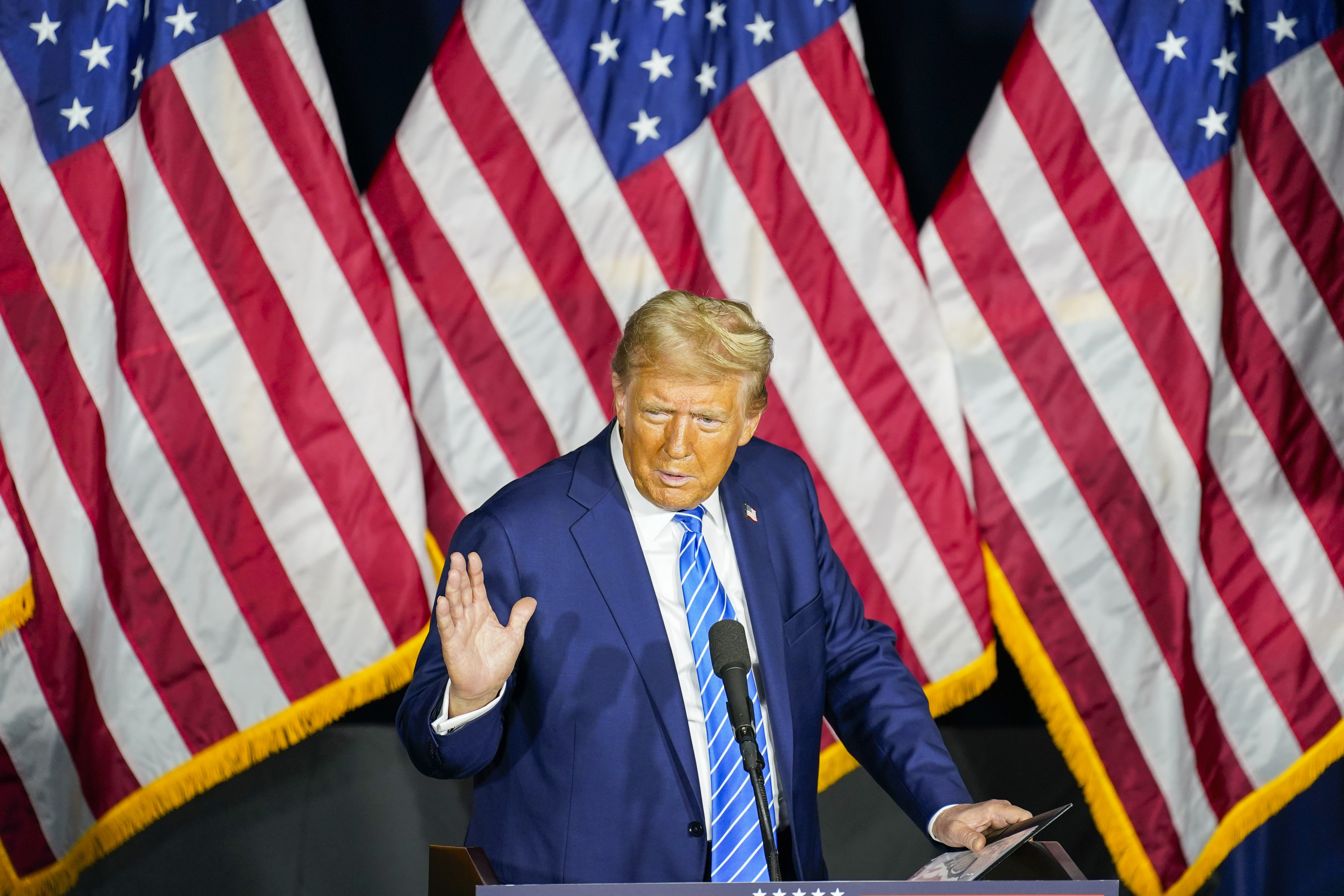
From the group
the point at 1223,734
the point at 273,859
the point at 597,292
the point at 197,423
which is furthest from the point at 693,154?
the point at 273,859

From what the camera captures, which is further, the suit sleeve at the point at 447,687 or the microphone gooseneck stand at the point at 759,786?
the suit sleeve at the point at 447,687

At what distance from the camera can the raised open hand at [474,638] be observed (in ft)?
4.90

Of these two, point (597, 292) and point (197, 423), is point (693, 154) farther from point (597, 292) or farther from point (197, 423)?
point (197, 423)

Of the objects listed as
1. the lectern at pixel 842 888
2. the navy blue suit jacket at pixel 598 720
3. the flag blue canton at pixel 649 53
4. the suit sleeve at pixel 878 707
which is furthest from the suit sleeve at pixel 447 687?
the flag blue canton at pixel 649 53

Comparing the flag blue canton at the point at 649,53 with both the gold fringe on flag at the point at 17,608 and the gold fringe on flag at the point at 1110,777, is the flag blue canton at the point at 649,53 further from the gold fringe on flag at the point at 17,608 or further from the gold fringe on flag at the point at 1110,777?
the gold fringe on flag at the point at 17,608

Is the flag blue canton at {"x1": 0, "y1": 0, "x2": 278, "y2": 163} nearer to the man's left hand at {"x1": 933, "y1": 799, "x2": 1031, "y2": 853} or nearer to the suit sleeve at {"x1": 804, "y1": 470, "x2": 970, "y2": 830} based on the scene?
the suit sleeve at {"x1": 804, "y1": 470, "x2": 970, "y2": 830}

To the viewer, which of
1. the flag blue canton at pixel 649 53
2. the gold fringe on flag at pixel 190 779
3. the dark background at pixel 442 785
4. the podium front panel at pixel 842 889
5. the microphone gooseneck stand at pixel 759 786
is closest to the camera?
the podium front panel at pixel 842 889

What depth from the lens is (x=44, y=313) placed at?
9.50 feet

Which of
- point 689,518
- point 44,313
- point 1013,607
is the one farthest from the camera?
point 1013,607

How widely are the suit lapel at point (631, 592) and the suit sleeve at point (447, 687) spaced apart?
0.38ft

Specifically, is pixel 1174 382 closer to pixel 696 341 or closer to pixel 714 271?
pixel 714 271

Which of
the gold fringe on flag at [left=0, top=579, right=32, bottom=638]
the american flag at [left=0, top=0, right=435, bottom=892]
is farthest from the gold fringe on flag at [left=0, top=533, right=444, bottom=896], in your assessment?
the gold fringe on flag at [left=0, top=579, right=32, bottom=638]

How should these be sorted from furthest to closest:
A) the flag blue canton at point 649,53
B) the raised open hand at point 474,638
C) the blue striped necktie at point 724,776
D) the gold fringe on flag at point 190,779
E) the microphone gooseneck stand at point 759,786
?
the flag blue canton at point 649,53 → the gold fringe on flag at point 190,779 → the blue striped necktie at point 724,776 → the raised open hand at point 474,638 → the microphone gooseneck stand at point 759,786

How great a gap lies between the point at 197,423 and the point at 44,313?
0.45 meters
